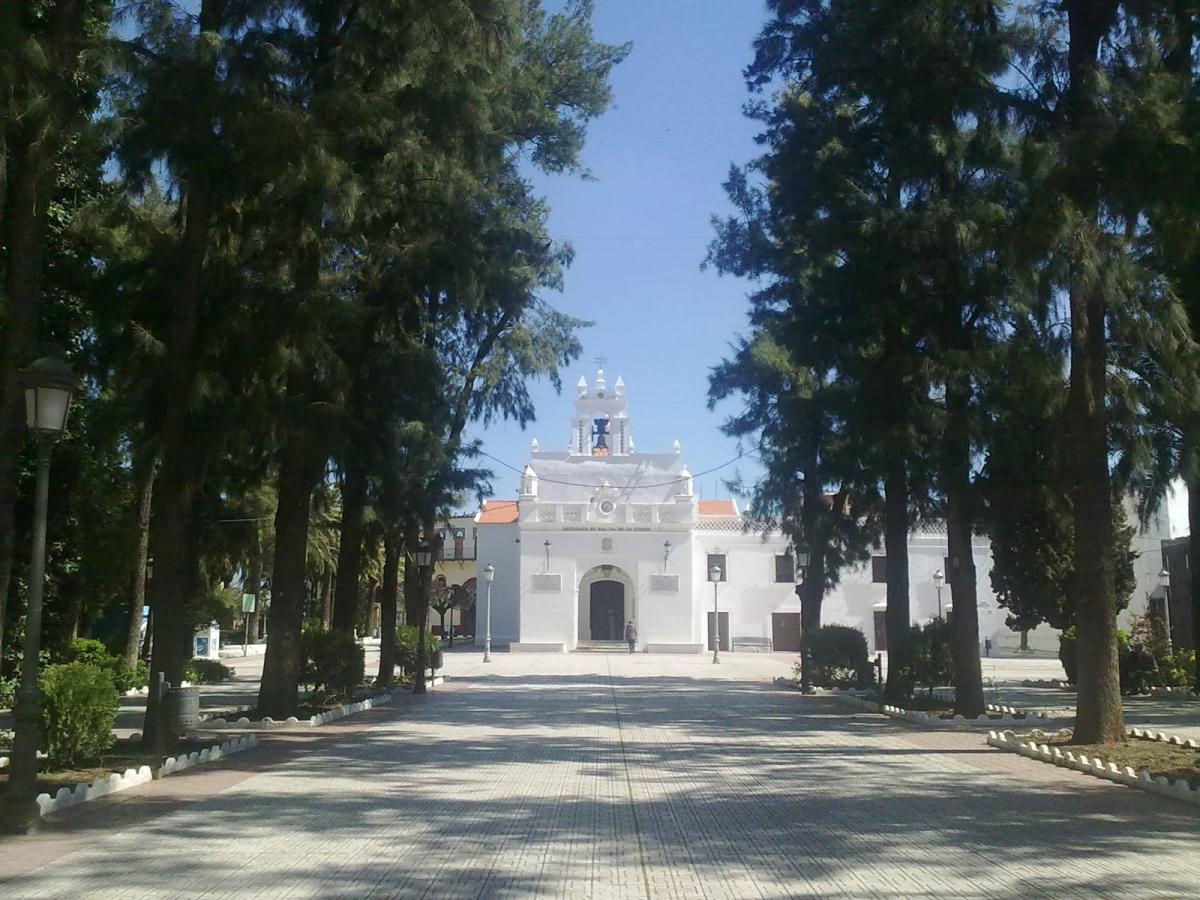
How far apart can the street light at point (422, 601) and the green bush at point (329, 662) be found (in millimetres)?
3393

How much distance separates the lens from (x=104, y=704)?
11.4m

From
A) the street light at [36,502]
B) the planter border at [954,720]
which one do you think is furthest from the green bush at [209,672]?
the street light at [36,502]

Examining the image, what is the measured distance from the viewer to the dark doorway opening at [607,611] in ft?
180

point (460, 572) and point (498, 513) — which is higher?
point (498, 513)

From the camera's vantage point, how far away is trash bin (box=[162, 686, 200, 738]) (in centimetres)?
1265

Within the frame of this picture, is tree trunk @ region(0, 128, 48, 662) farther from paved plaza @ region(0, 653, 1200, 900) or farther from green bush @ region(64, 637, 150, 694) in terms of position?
green bush @ region(64, 637, 150, 694)

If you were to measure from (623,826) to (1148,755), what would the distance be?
22.3ft

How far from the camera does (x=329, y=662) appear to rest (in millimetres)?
20016

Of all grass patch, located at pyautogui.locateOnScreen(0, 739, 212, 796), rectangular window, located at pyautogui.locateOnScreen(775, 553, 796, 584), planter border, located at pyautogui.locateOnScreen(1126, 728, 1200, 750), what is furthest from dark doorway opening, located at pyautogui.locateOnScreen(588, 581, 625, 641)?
grass patch, located at pyautogui.locateOnScreen(0, 739, 212, 796)

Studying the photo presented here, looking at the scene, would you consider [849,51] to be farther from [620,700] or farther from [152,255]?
[620,700]

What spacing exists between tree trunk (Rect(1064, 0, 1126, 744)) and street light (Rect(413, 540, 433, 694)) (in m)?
14.3

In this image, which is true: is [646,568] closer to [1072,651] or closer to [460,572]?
[460,572]

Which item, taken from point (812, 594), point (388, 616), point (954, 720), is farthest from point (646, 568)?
point (954, 720)

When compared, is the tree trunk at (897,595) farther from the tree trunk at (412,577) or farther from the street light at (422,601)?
the street light at (422,601)
